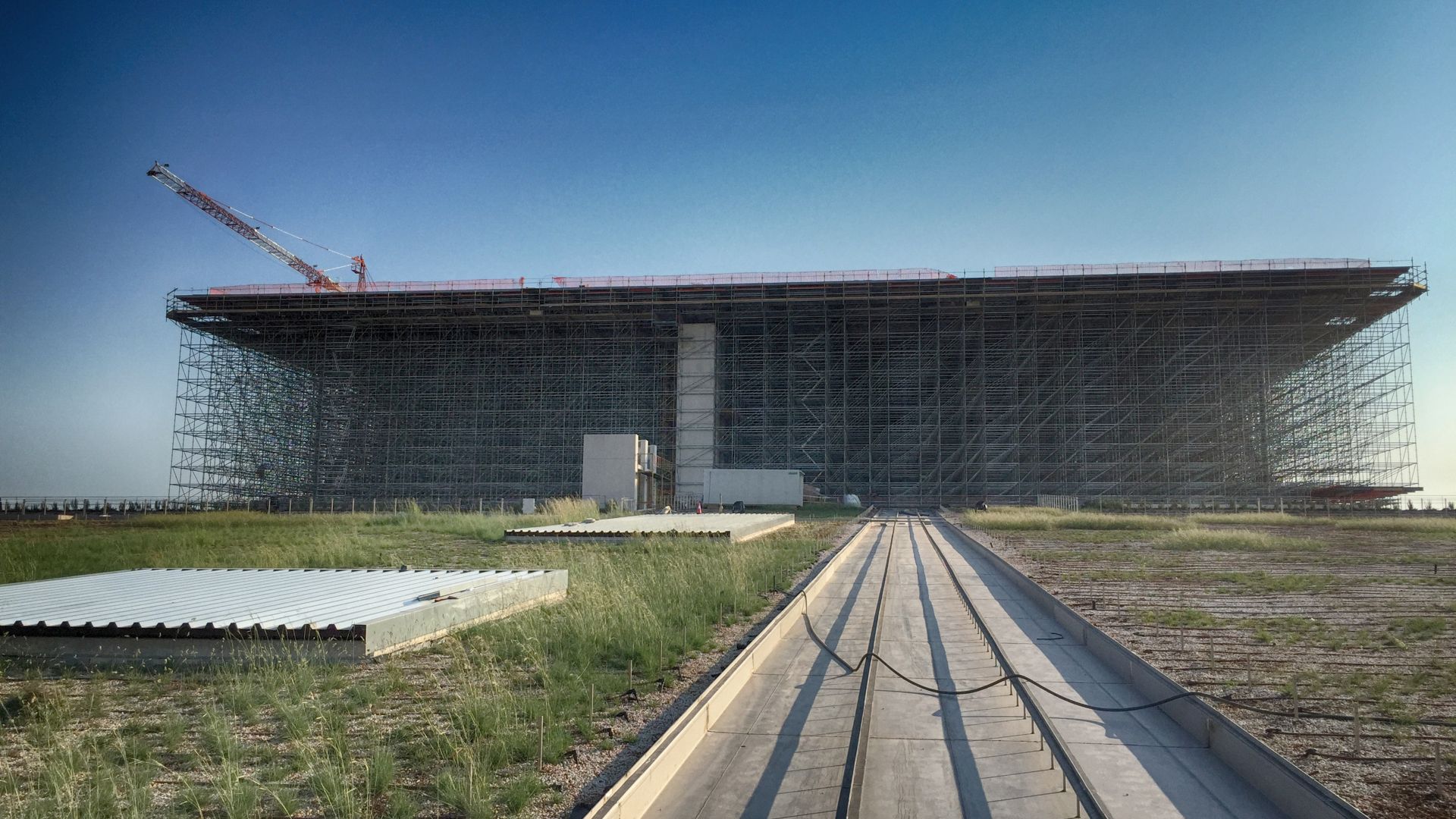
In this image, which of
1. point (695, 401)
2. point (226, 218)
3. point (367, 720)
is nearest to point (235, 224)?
point (226, 218)

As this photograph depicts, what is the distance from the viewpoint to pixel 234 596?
26.6 ft

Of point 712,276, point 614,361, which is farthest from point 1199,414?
point 614,361

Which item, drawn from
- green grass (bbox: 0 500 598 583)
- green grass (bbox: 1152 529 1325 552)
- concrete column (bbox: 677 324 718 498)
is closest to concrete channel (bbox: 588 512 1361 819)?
green grass (bbox: 0 500 598 583)

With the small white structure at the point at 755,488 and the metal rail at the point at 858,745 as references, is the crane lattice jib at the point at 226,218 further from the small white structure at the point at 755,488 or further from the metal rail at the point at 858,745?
the metal rail at the point at 858,745

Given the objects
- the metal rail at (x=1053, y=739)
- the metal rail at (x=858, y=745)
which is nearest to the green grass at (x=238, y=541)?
the metal rail at (x=858, y=745)

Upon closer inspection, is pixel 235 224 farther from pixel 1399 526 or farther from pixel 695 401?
pixel 1399 526

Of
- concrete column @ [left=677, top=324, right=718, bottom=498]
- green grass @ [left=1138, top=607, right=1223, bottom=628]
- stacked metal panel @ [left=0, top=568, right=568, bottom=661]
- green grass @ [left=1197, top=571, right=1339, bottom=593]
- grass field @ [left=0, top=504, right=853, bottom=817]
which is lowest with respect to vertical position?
green grass @ [left=1197, top=571, right=1339, bottom=593]

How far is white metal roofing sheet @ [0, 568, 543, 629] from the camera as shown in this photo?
6633 mm

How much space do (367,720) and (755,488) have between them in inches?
1479

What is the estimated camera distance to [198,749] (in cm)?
444

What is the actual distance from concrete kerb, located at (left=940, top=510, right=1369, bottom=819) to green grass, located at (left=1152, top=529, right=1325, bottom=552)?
44.1 feet

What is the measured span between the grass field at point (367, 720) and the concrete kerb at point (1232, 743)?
345 centimetres

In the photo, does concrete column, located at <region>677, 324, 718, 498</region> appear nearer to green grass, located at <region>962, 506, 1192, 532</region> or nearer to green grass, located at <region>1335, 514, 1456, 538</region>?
green grass, located at <region>962, 506, 1192, 532</region>

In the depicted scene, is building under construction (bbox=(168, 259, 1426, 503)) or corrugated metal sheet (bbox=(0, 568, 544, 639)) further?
building under construction (bbox=(168, 259, 1426, 503))
